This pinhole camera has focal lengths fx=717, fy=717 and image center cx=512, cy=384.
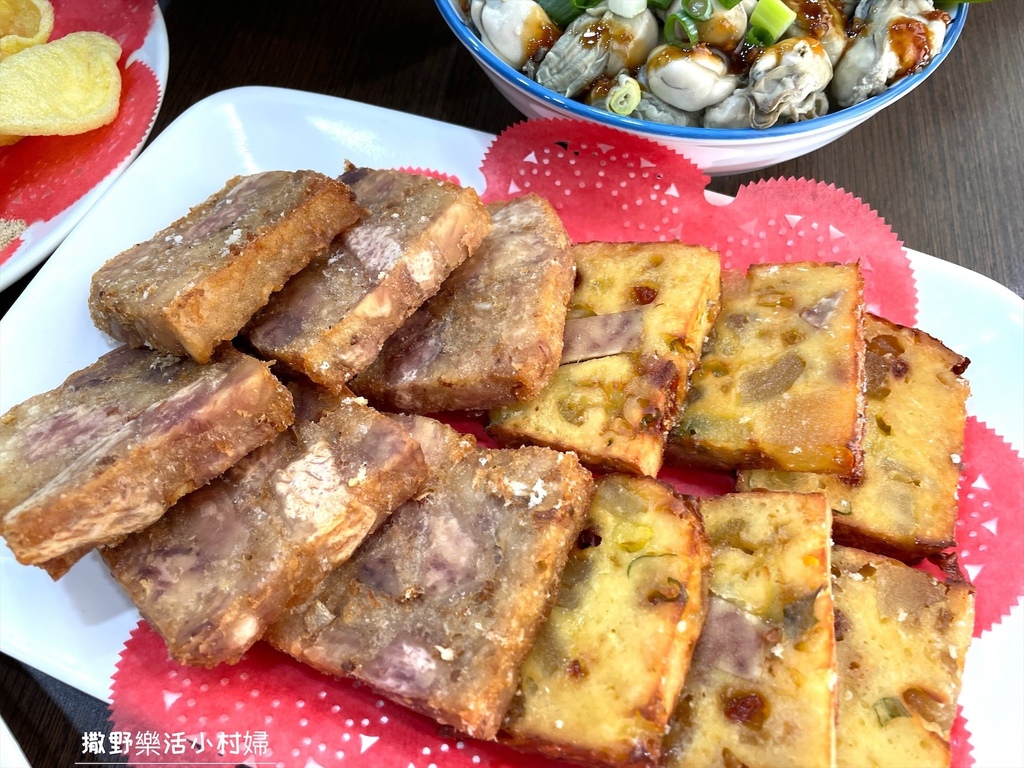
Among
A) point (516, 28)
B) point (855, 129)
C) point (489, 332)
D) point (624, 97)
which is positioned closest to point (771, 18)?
point (624, 97)

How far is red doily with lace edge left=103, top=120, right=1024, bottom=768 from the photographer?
2.48 meters

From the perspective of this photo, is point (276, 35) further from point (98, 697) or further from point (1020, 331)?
point (1020, 331)

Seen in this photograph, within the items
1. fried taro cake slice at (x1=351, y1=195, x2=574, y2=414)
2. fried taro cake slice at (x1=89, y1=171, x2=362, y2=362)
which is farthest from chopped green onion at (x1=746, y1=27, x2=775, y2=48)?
fried taro cake slice at (x1=89, y1=171, x2=362, y2=362)

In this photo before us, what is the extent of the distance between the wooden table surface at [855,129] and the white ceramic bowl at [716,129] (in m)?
0.76

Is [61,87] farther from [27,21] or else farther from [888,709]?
[888,709]

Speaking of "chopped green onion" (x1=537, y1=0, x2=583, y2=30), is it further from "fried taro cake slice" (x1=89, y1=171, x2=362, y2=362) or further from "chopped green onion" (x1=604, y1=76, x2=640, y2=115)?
"fried taro cake slice" (x1=89, y1=171, x2=362, y2=362)

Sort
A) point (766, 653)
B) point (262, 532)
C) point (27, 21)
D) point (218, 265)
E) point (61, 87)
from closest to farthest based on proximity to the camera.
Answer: point (766, 653)
point (262, 532)
point (218, 265)
point (61, 87)
point (27, 21)

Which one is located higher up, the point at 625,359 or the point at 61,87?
the point at 61,87

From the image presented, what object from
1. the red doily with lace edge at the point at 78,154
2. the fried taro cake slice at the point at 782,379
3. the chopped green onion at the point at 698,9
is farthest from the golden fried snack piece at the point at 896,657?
the red doily with lace edge at the point at 78,154

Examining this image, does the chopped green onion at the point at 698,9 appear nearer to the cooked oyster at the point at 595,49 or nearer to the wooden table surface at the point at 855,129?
the cooked oyster at the point at 595,49

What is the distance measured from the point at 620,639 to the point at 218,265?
1930mm

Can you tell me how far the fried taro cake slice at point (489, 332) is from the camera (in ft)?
9.07

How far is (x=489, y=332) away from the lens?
113 inches

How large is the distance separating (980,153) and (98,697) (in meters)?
5.47
